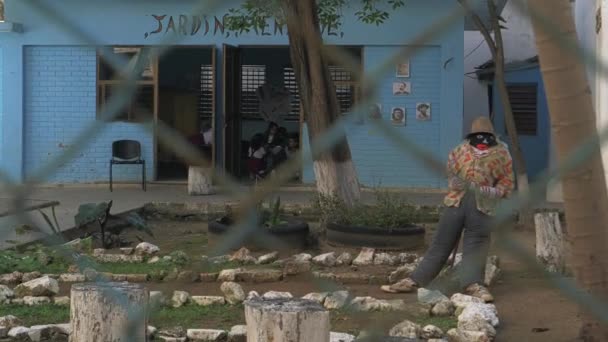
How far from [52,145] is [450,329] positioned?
1232 cm

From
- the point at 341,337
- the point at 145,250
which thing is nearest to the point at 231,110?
the point at 145,250

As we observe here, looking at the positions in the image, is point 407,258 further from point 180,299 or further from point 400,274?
point 180,299

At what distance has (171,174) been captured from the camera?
689 inches

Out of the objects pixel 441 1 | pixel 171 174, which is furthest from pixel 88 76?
pixel 441 1

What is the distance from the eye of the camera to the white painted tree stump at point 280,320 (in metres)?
2.34

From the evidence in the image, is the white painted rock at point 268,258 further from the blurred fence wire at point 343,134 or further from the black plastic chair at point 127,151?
the black plastic chair at point 127,151

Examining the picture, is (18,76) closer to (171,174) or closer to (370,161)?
(171,174)

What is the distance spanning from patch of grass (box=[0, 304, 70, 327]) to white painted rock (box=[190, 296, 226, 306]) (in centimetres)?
87

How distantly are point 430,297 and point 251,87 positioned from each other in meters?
13.8

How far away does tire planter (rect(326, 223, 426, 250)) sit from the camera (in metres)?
9.30

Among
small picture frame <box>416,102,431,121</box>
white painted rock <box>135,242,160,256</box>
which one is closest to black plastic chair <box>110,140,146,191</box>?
small picture frame <box>416,102,431,121</box>

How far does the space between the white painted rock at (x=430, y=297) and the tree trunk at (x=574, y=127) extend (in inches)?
131

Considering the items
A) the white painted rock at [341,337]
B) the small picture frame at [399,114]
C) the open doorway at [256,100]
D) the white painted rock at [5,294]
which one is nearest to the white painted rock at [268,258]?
the white painted rock at [5,294]

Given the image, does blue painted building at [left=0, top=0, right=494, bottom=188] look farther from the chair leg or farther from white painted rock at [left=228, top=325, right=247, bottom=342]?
white painted rock at [left=228, top=325, right=247, bottom=342]
